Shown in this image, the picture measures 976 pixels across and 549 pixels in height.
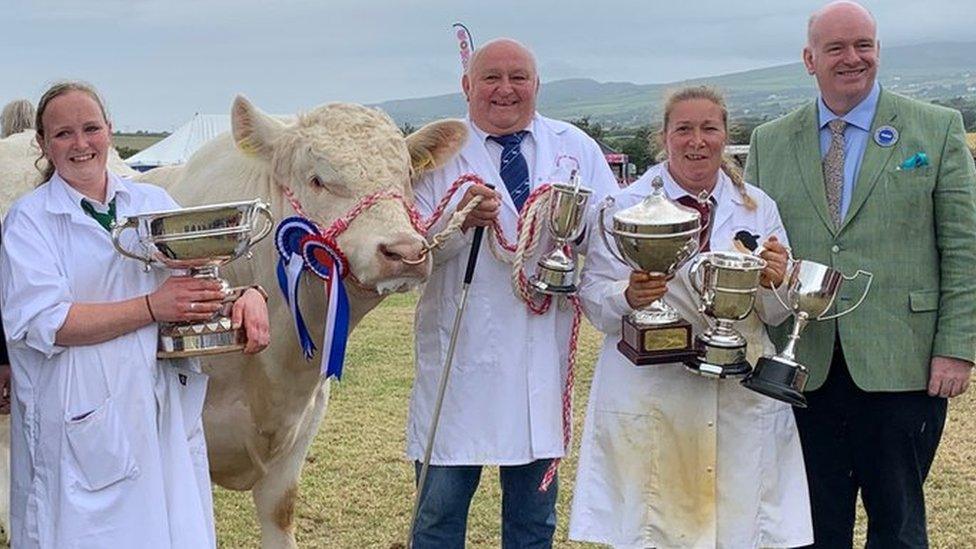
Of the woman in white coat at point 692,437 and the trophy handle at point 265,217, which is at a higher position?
the trophy handle at point 265,217

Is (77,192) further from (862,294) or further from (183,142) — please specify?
(183,142)

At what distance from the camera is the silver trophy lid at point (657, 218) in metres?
2.79

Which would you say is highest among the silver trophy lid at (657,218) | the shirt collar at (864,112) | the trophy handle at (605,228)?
the shirt collar at (864,112)

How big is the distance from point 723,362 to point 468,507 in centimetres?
102

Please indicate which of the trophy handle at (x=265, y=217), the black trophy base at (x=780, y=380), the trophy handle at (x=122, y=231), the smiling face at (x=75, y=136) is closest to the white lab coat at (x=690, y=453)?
the black trophy base at (x=780, y=380)

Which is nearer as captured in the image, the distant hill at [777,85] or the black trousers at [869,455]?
the black trousers at [869,455]

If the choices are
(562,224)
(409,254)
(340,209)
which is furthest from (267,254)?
(562,224)

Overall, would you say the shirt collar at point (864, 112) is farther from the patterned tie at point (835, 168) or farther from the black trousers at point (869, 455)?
the black trousers at point (869, 455)

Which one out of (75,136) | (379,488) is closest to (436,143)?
(75,136)

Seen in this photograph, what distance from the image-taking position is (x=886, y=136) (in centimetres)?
339

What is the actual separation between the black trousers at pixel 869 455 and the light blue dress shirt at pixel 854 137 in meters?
0.52

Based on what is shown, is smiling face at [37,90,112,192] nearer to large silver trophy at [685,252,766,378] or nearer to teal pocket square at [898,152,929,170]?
large silver trophy at [685,252,766,378]

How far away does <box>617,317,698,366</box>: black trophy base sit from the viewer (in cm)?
297

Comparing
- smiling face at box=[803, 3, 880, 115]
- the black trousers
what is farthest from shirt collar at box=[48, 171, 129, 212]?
the black trousers
